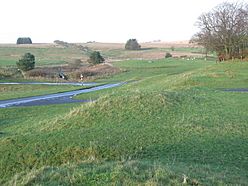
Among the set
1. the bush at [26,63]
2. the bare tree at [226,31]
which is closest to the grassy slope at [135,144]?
the bare tree at [226,31]

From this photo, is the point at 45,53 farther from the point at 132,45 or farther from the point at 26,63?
the point at 26,63

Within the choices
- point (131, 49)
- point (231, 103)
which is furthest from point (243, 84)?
point (131, 49)

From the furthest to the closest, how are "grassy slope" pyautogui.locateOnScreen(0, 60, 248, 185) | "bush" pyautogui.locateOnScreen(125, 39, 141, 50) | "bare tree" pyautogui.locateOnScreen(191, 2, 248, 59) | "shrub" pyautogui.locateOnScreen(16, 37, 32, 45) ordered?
"shrub" pyautogui.locateOnScreen(16, 37, 32, 45)
"bush" pyautogui.locateOnScreen(125, 39, 141, 50)
"bare tree" pyautogui.locateOnScreen(191, 2, 248, 59)
"grassy slope" pyautogui.locateOnScreen(0, 60, 248, 185)

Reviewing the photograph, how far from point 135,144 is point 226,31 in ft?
174

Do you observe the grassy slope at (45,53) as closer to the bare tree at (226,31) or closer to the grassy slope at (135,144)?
the bare tree at (226,31)

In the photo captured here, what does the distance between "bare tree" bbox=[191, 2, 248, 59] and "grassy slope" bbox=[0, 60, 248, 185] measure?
4219cm

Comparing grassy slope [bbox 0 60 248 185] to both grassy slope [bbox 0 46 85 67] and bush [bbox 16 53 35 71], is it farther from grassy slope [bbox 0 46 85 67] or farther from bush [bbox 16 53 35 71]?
grassy slope [bbox 0 46 85 67]

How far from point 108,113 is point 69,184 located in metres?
10.5

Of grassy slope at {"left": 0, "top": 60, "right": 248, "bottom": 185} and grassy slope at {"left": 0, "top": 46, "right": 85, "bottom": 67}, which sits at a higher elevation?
grassy slope at {"left": 0, "top": 46, "right": 85, "bottom": 67}

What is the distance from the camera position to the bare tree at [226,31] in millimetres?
61688

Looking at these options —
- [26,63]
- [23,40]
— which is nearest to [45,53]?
[26,63]

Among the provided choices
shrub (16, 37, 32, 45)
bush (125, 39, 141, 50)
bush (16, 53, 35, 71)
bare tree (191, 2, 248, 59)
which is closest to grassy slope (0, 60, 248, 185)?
bare tree (191, 2, 248, 59)

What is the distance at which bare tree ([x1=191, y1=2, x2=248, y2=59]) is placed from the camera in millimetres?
61688

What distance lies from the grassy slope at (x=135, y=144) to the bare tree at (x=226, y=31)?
138 ft
